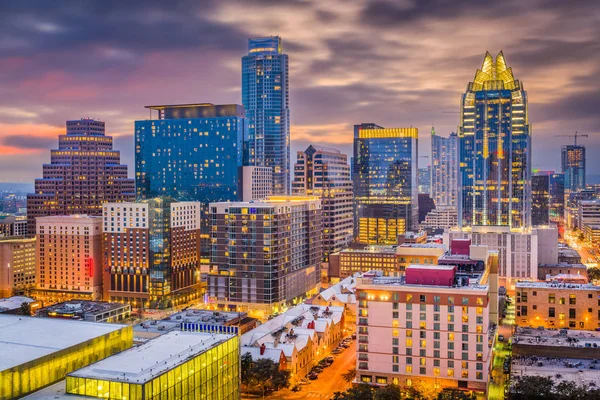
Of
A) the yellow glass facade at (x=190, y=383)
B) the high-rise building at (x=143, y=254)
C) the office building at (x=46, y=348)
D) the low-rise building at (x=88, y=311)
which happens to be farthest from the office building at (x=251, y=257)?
the yellow glass facade at (x=190, y=383)

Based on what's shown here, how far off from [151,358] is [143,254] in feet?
323

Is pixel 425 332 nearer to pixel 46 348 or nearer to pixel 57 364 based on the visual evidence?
pixel 57 364

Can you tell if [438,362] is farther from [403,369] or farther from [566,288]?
[566,288]

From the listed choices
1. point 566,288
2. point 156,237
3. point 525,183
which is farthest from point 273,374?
point 525,183

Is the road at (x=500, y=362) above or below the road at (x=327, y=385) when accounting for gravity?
above

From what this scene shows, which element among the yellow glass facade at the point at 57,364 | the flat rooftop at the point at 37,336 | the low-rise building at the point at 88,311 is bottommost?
the low-rise building at the point at 88,311

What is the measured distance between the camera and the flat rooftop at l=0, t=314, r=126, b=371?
60.5 meters

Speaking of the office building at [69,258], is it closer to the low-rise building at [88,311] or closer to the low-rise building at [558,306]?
the low-rise building at [88,311]

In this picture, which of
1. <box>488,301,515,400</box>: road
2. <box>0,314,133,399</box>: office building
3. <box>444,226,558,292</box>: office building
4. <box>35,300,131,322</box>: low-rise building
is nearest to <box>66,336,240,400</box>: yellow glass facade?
<box>0,314,133,399</box>: office building

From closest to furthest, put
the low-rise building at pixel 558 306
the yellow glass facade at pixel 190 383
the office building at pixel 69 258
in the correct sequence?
the yellow glass facade at pixel 190 383 < the low-rise building at pixel 558 306 < the office building at pixel 69 258

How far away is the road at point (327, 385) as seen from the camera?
8762 cm

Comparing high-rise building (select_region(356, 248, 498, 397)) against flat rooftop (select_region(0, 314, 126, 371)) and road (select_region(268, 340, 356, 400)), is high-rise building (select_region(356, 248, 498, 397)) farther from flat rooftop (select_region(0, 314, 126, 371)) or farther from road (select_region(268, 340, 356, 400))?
flat rooftop (select_region(0, 314, 126, 371))

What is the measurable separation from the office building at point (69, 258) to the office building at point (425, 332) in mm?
97883

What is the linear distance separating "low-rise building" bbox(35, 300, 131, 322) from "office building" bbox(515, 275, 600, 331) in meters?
81.6
